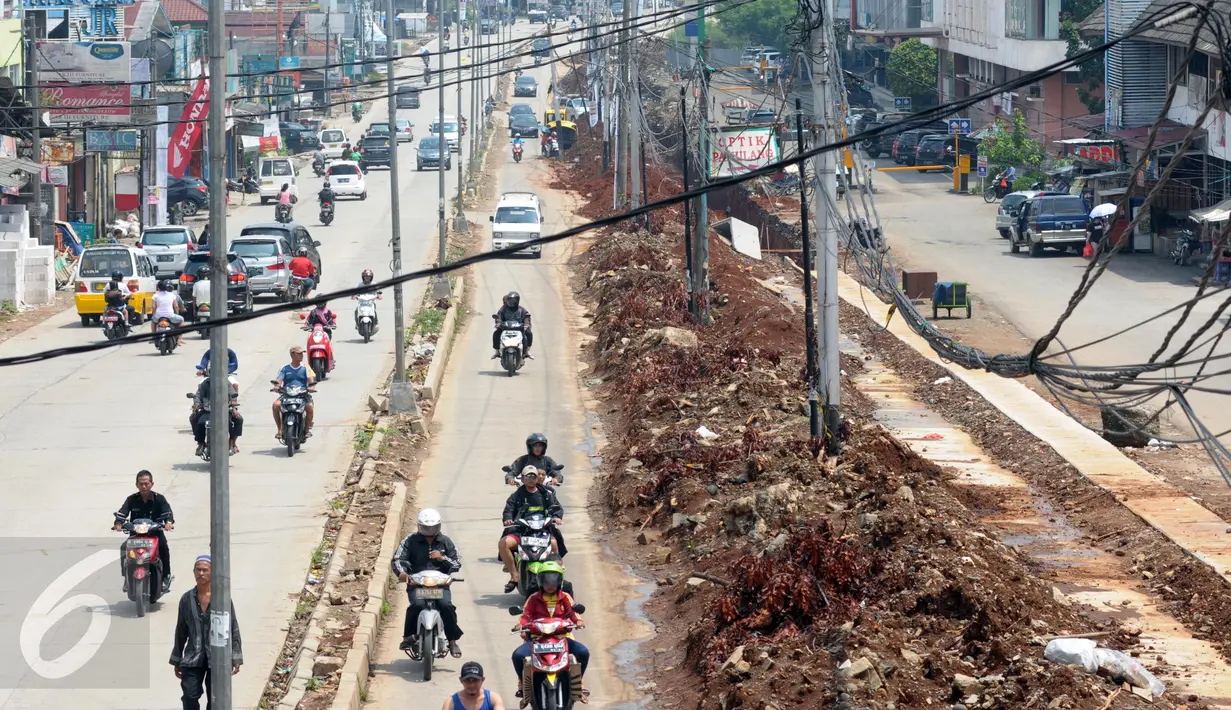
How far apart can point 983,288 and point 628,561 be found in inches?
1036

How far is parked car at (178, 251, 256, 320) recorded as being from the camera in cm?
3378

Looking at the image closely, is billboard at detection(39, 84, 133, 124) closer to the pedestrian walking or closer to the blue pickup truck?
the blue pickup truck

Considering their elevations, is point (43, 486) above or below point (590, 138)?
below

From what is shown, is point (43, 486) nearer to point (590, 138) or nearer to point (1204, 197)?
point (1204, 197)

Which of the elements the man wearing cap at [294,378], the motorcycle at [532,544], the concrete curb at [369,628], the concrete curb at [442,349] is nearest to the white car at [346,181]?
the concrete curb at [442,349]

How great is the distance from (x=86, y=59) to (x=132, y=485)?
2902cm

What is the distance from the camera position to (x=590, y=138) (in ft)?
287

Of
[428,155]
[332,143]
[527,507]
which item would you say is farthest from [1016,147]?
[527,507]

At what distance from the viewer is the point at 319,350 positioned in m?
27.7

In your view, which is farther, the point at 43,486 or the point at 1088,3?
the point at 1088,3

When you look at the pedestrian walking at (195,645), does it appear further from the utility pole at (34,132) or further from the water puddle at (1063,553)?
the utility pole at (34,132)

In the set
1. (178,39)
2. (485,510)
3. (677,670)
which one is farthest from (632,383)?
(178,39)

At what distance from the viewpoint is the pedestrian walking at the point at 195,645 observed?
432 inches

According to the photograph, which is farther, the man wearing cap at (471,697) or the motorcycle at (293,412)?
the motorcycle at (293,412)
